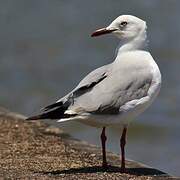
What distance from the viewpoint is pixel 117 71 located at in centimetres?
629

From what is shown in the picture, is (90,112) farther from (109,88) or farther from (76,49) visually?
(76,49)

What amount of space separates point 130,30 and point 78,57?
8097 mm

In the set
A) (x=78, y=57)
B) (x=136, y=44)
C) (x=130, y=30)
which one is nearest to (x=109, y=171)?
(x=136, y=44)

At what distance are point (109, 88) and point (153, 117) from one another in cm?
581

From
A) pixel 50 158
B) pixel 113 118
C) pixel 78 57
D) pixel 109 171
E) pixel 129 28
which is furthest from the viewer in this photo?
pixel 78 57

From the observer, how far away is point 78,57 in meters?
14.6

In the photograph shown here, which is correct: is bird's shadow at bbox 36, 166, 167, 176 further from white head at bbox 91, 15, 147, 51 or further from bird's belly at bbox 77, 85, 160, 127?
white head at bbox 91, 15, 147, 51

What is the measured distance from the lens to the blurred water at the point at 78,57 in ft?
37.4

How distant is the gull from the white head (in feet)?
0.40

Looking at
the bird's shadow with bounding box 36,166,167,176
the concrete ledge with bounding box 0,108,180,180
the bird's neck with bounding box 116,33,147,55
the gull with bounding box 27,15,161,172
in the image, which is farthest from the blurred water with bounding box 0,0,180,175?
the gull with bounding box 27,15,161,172

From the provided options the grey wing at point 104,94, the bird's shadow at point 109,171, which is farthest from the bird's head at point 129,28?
the bird's shadow at point 109,171

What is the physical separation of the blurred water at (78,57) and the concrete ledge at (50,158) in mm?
2786

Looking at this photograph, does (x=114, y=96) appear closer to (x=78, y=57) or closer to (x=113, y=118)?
(x=113, y=118)

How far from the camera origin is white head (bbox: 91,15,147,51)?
6.51m
